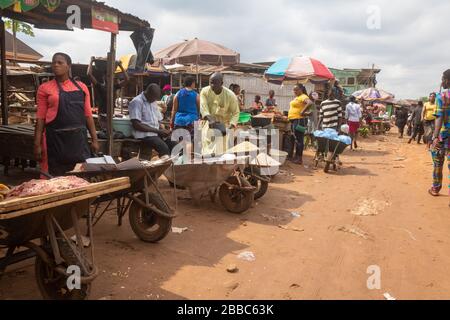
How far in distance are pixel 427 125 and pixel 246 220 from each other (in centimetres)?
1130

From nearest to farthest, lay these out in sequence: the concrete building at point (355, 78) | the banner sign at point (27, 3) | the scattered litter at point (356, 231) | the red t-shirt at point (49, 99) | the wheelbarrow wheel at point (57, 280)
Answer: the wheelbarrow wheel at point (57, 280) → the red t-shirt at point (49, 99) → the banner sign at point (27, 3) → the scattered litter at point (356, 231) → the concrete building at point (355, 78)

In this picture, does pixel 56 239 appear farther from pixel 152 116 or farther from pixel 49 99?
pixel 152 116

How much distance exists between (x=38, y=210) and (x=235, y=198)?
3.73 meters

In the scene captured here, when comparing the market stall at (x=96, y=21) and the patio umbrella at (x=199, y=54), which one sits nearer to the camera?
the market stall at (x=96, y=21)

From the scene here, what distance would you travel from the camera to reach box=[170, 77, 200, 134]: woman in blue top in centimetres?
682

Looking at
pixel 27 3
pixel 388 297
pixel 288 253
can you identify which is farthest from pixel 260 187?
pixel 27 3

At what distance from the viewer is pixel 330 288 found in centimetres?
357

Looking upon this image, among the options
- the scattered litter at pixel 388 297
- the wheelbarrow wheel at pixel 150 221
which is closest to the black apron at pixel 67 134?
the wheelbarrow wheel at pixel 150 221

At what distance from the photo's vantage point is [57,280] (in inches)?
115

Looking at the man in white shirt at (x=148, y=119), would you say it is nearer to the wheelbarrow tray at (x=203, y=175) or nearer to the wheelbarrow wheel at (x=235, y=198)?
the wheelbarrow tray at (x=203, y=175)

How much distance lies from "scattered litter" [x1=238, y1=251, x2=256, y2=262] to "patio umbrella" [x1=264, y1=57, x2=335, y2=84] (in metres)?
9.03

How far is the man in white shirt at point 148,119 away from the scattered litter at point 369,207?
3.30m

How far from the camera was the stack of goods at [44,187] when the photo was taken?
8.60 feet

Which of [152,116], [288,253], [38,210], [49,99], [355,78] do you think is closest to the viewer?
[38,210]
